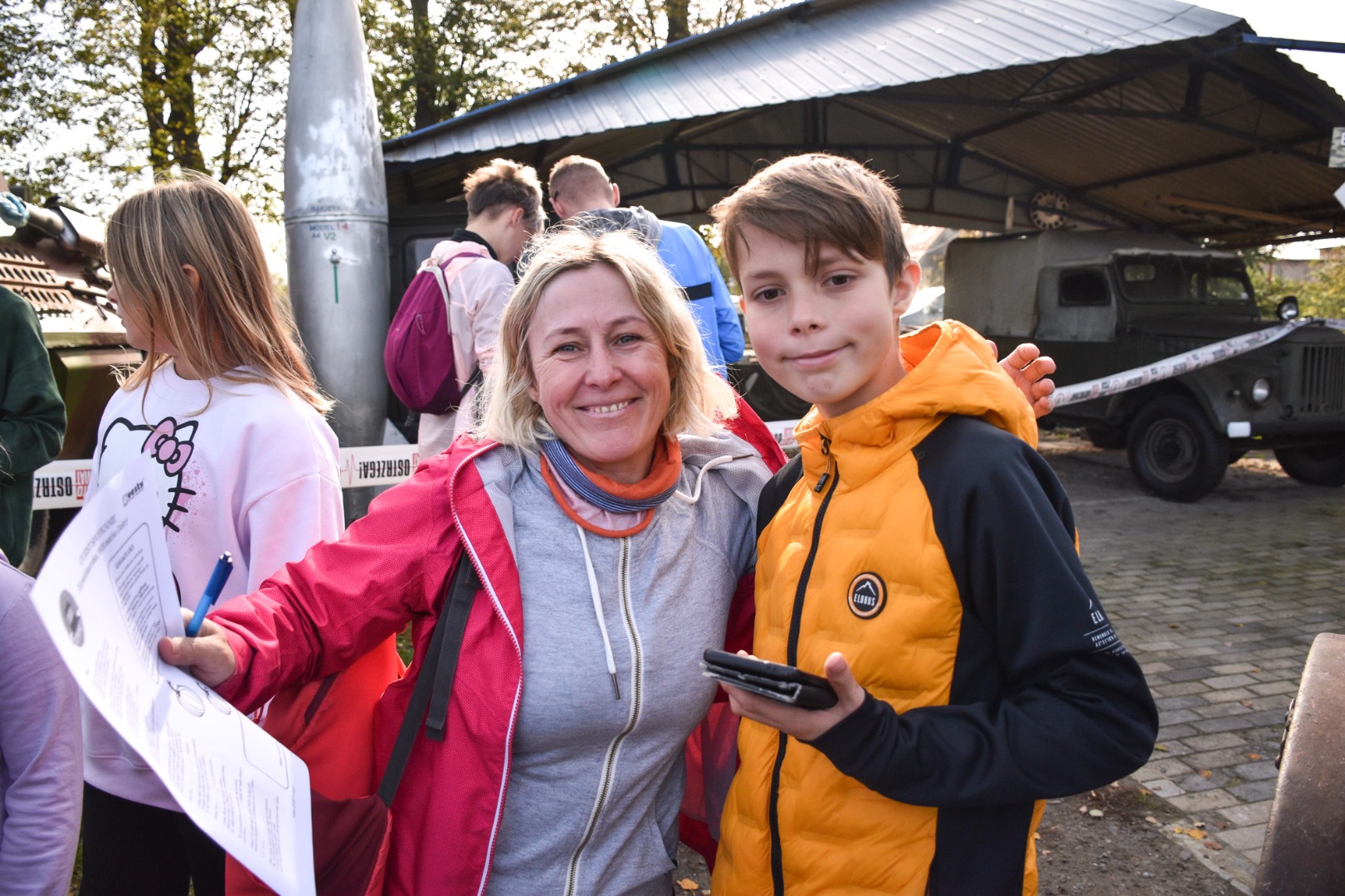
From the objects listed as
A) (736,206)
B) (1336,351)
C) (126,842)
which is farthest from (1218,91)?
(126,842)

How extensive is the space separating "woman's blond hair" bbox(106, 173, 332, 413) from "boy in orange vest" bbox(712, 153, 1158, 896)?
42.8 inches

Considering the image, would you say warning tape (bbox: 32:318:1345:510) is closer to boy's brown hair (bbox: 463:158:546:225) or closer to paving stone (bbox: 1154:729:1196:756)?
boy's brown hair (bbox: 463:158:546:225)

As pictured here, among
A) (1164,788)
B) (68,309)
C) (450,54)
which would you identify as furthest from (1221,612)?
(450,54)

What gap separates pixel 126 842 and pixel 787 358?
164 centimetres

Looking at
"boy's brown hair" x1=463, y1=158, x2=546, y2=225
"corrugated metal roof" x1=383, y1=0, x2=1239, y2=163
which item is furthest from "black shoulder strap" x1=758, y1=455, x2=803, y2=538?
"corrugated metal roof" x1=383, y1=0, x2=1239, y2=163

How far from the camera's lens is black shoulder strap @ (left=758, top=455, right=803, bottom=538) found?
1.70 metres

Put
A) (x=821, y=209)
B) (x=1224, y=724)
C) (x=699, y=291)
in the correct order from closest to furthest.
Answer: (x=821, y=209)
(x=699, y=291)
(x=1224, y=724)

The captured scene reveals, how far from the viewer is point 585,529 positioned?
157 centimetres

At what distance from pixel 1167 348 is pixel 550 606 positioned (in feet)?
30.1

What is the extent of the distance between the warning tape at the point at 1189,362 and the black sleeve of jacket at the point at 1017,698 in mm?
7744

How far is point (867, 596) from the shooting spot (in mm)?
1368

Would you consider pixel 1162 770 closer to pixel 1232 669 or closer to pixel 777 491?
pixel 1232 669

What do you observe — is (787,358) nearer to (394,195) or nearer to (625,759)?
(625,759)

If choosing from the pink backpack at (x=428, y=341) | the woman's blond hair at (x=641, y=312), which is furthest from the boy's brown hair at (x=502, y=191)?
the woman's blond hair at (x=641, y=312)
